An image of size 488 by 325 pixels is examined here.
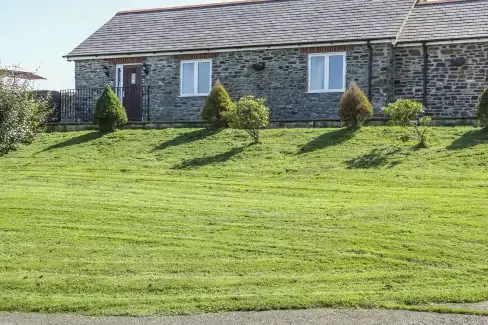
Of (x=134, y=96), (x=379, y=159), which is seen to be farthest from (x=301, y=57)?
(x=379, y=159)

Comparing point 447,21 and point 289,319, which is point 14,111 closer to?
point 289,319

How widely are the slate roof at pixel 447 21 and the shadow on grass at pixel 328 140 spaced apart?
23.5ft

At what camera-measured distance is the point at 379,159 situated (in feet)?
63.4

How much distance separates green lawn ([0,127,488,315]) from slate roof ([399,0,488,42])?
7.79 metres

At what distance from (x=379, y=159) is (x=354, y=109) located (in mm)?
4152

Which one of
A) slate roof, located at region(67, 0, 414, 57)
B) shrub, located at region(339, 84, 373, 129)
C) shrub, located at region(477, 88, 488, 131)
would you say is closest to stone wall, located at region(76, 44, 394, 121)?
slate roof, located at region(67, 0, 414, 57)

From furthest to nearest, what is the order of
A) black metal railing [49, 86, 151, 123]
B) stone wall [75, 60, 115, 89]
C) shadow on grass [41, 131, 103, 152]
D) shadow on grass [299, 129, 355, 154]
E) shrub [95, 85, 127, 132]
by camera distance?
stone wall [75, 60, 115, 89] < black metal railing [49, 86, 151, 123] < shrub [95, 85, 127, 132] < shadow on grass [41, 131, 103, 152] < shadow on grass [299, 129, 355, 154]

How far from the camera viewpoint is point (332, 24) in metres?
29.8

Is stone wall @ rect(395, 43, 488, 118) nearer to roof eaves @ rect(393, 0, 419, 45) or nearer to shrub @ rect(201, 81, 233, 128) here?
roof eaves @ rect(393, 0, 419, 45)

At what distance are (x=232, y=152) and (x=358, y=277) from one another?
11810mm

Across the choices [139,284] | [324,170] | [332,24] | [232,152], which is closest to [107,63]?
[332,24]

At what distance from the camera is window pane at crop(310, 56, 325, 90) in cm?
2886

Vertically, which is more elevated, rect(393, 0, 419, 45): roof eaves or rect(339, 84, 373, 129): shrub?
rect(393, 0, 419, 45): roof eaves

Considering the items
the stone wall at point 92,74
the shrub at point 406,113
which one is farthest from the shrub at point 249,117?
the stone wall at point 92,74
